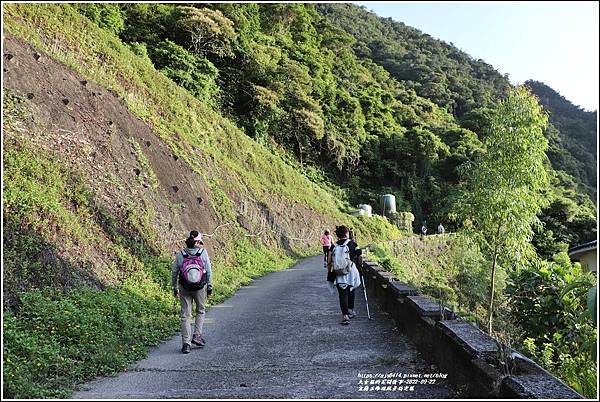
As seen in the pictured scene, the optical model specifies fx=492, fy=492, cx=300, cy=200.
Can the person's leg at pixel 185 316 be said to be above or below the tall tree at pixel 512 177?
below

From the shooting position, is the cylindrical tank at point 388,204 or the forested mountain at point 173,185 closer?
the forested mountain at point 173,185

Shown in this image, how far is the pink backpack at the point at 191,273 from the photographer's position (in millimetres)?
6863

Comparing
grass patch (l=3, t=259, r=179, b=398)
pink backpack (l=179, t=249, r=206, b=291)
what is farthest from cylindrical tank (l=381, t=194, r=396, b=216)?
pink backpack (l=179, t=249, r=206, b=291)

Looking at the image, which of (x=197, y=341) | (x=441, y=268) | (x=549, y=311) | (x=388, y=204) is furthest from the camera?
(x=388, y=204)

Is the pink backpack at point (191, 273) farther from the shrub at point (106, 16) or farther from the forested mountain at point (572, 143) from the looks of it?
the forested mountain at point (572, 143)

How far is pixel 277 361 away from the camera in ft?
20.4

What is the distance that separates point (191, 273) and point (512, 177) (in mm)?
8732

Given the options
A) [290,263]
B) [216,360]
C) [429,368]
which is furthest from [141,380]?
[290,263]

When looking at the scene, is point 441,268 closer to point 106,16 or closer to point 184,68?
point 184,68

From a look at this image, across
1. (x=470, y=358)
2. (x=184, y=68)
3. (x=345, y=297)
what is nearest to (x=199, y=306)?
(x=345, y=297)

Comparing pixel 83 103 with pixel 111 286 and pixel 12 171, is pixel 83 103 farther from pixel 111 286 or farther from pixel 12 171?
pixel 111 286

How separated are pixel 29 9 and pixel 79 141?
7130 mm

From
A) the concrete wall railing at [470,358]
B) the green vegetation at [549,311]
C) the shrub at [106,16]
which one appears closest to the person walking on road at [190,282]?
the concrete wall railing at [470,358]

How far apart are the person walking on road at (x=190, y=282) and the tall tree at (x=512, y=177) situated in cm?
793
